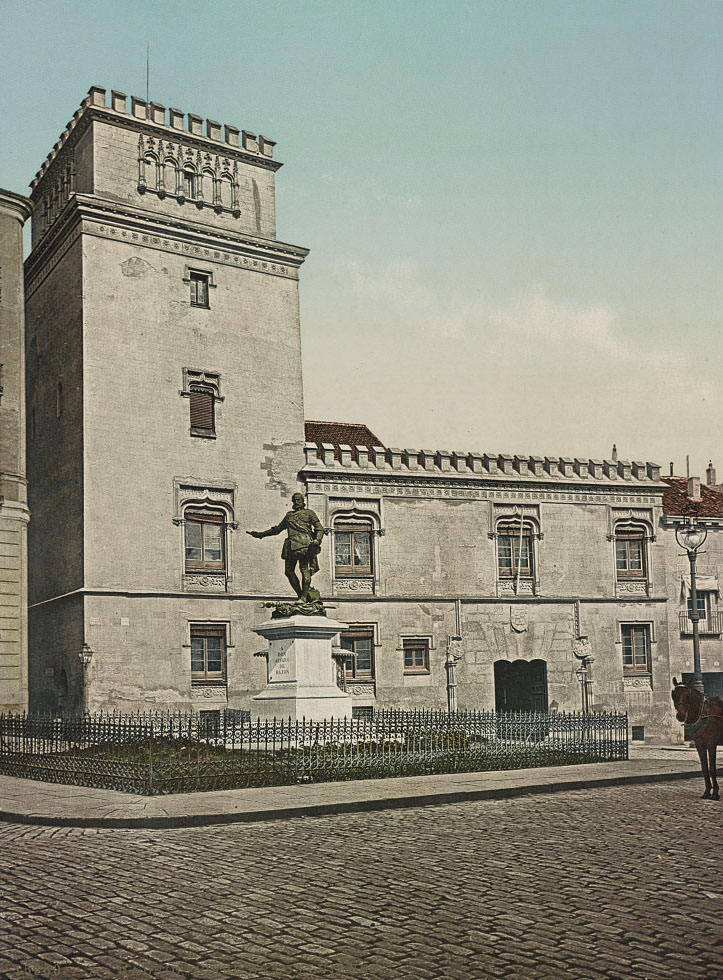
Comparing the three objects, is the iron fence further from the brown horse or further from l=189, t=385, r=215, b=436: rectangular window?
l=189, t=385, r=215, b=436: rectangular window

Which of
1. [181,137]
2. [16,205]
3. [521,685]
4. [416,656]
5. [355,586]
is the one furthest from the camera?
[521,685]

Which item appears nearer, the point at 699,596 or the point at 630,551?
the point at 630,551

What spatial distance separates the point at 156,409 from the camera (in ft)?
112

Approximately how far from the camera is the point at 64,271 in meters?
35.2

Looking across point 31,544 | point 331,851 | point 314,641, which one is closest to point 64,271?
point 31,544

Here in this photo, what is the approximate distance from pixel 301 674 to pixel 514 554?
754 inches

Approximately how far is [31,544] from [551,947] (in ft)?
106

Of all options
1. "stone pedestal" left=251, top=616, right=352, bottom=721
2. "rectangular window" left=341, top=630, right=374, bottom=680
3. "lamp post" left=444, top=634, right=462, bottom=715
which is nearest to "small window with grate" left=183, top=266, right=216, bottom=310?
"rectangular window" left=341, top=630, right=374, bottom=680

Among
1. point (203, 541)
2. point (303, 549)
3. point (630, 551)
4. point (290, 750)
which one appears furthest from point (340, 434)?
point (290, 750)

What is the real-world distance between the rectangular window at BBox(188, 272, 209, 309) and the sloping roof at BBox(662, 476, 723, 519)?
20.4 m

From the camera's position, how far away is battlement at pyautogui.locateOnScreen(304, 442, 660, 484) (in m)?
37.9

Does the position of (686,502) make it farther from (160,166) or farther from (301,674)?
(301,674)

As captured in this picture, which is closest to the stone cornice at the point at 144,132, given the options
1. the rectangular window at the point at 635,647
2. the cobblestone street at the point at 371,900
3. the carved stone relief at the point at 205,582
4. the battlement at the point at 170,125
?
the battlement at the point at 170,125

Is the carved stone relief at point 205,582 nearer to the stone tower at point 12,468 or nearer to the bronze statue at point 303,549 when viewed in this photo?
the stone tower at point 12,468
